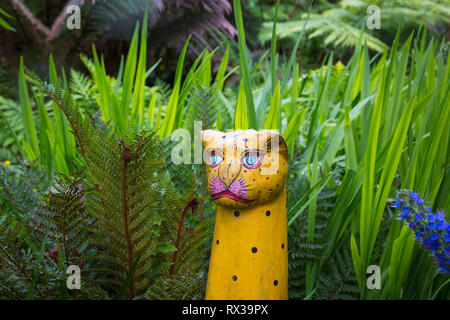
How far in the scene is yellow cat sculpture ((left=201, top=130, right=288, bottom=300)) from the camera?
46 cm

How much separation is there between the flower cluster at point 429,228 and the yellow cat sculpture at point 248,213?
158 mm

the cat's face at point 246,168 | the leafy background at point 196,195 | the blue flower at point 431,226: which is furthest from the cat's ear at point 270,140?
the blue flower at point 431,226

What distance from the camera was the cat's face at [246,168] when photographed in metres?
0.46

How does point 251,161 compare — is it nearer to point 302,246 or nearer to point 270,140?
point 270,140

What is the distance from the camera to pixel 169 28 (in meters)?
2.84

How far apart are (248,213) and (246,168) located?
0.20ft

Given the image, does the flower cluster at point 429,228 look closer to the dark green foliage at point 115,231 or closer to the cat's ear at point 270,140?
the cat's ear at point 270,140

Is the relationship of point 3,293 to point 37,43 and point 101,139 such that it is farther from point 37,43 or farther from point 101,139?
point 37,43

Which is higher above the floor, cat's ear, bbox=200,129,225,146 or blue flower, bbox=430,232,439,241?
cat's ear, bbox=200,129,225,146

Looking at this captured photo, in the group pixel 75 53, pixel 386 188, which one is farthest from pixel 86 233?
pixel 75 53

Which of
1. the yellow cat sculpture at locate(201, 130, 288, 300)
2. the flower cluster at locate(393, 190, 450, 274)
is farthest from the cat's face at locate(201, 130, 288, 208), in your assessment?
→ the flower cluster at locate(393, 190, 450, 274)

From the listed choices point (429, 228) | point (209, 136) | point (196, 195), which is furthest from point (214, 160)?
point (429, 228)

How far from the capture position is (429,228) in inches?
17.6

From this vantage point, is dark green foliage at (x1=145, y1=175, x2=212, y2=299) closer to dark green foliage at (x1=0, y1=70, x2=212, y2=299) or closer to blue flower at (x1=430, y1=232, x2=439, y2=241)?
dark green foliage at (x1=0, y1=70, x2=212, y2=299)
